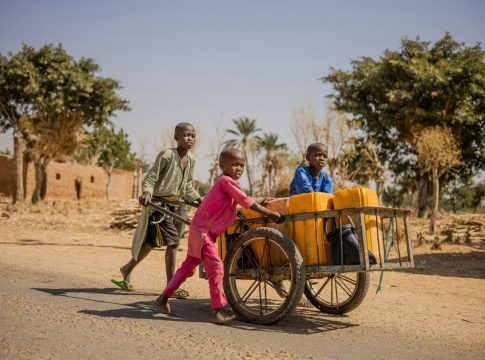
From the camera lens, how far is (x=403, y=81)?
83.6ft

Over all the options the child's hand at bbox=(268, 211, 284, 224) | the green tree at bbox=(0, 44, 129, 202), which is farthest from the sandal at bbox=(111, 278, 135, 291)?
the green tree at bbox=(0, 44, 129, 202)

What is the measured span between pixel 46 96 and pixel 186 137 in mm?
21467

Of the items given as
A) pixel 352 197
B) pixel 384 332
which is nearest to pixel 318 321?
pixel 384 332

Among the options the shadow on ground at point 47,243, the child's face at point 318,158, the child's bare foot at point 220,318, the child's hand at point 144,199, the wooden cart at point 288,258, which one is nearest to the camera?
the wooden cart at point 288,258

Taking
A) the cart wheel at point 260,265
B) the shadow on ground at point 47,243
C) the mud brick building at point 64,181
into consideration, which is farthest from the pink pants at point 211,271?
the mud brick building at point 64,181

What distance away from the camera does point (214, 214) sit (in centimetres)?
413

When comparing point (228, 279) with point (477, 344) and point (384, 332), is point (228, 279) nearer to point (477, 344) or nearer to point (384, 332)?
point (384, 332)

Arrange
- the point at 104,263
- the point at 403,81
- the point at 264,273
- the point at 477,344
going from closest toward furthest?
the point at 477,344
the point at 264,273
the point at 104,263
the point at 403,81

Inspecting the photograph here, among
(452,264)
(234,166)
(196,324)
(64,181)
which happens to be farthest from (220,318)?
(64,181)

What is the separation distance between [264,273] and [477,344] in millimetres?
1778

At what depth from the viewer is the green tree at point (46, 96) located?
927 inches

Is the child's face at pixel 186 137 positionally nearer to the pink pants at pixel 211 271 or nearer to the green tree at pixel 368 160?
the pink pants at pixel 211 271

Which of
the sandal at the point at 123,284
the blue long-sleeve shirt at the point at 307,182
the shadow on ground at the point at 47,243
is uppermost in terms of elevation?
the blue long-sleeve shirt at the point at 307,182

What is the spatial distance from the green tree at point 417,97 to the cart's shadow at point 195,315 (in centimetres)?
2169
